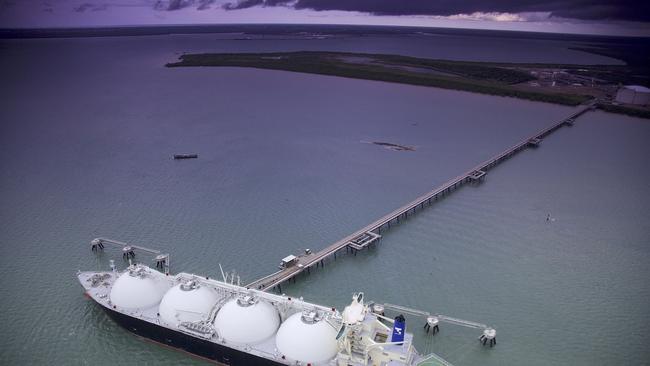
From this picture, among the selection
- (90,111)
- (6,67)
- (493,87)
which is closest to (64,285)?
(90,111)

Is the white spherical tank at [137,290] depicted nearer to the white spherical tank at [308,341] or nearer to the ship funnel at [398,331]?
the white spherical tank at [308,341]

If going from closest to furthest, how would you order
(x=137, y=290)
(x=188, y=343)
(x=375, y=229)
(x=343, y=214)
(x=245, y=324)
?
(x=245, y=324) < (x=188, y=343) < (x=137, y=290) < (x=375, y=229) < (x=343, y=214)

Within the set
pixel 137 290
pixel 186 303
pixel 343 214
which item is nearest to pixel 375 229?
pixel 343 214

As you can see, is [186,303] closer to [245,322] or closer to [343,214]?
[245,322]

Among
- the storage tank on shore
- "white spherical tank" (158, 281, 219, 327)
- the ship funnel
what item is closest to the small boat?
"white spherical tank" (158, 281, 219, 327)

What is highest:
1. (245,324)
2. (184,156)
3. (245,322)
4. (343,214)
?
(184,156)

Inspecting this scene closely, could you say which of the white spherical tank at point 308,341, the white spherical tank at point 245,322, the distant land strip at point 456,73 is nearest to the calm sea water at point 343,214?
the white spherical tank at point 245,322

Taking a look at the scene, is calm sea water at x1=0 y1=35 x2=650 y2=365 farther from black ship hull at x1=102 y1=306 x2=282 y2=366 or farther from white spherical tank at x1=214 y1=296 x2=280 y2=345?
white spherical tank at x1=214 y1=296 x2=280 y2=345

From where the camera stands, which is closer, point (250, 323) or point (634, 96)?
point (250, 323)
